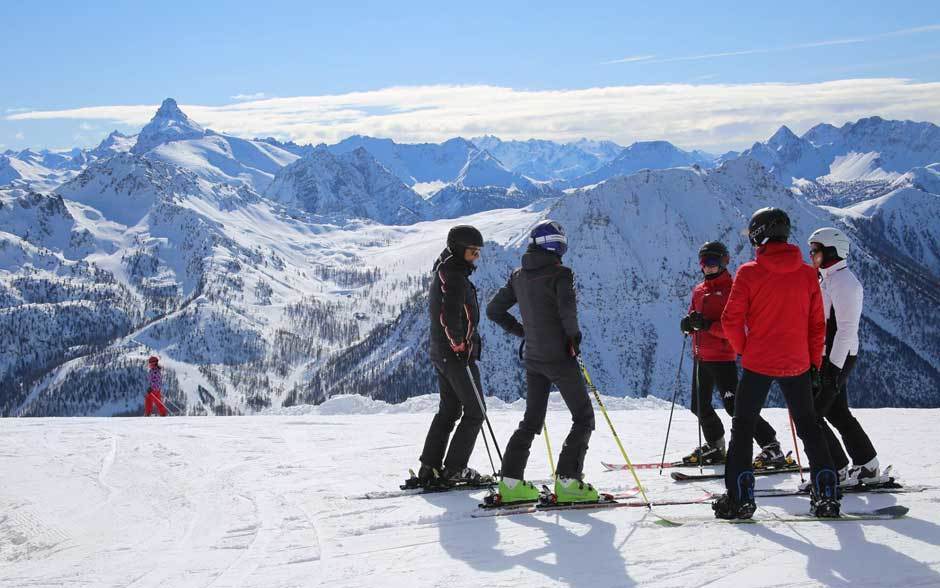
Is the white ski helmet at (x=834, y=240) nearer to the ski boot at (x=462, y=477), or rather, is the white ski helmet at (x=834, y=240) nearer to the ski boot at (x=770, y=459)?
the ski boot at (x=770, y=459)

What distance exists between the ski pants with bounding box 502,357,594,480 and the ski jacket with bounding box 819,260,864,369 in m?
2.49

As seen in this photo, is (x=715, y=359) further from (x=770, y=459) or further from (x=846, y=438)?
(x=846, y=438)

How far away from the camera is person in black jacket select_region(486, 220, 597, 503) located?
23.2 ft

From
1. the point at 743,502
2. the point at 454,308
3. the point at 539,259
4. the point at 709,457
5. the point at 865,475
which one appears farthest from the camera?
the point at 709,457

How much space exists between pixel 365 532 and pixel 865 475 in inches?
206

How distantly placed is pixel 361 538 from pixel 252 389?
636 ft

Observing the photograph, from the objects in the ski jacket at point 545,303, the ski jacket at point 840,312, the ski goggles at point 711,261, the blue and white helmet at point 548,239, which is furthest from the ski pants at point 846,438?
the blue and white helmet at point 548,239

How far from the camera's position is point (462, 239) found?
772 cm

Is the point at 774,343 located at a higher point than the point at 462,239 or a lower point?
lower

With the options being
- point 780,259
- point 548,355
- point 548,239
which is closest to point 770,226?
point 780,259

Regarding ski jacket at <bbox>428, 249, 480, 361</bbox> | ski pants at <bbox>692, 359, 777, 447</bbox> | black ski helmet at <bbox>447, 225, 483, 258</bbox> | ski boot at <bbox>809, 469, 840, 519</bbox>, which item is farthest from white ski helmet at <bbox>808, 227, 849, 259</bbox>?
ski jacket at <bbox>428, 249, 480, 361</bbox>

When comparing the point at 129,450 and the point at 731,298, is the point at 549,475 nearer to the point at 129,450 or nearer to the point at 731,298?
the point at 731,298

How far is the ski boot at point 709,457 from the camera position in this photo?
31.3 feet

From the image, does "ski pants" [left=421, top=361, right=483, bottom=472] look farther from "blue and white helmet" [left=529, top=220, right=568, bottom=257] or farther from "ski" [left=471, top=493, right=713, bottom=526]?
"blue and white helmet" [left=529, top=220, right=568, bottom=257]
